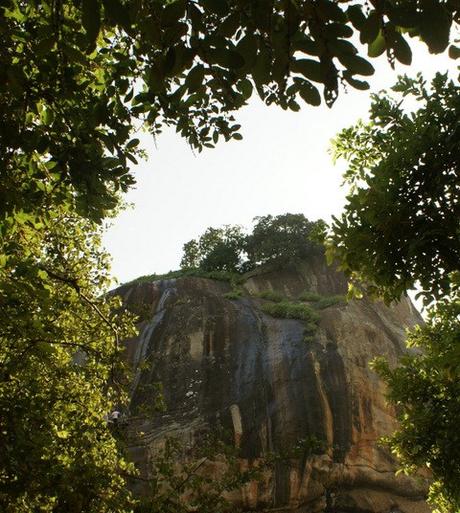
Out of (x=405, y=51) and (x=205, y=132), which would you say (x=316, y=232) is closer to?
(x=205, y=132)

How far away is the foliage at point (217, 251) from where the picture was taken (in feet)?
98.0

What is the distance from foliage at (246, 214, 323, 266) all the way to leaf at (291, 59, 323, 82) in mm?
26848

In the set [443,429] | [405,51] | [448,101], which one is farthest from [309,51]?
[443,429]

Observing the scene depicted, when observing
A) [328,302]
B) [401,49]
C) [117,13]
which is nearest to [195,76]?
[117,13]

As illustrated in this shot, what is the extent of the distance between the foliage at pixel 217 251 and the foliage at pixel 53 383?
21.6m

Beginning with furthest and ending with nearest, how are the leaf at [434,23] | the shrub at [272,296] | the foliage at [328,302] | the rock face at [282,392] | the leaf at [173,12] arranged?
the shrub at [272,296] < the foliage at [328,302] < the rock face at [282,392] < the leaf at [173,12] < the leaf at [434,23]

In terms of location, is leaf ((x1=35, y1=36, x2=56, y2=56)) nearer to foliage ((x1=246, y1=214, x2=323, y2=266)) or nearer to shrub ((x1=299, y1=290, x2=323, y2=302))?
shrub ((x1=299, y1=290, x2=323, y2=302))

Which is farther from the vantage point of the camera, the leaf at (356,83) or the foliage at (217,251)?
the foliage at (217,251)

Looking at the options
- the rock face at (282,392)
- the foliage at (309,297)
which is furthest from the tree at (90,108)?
the foliage at (309,297)

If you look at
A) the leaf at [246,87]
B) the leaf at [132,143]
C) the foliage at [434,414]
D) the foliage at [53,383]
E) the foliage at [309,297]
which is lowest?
the foliage at [434,414]

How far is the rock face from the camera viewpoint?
52.4 feet

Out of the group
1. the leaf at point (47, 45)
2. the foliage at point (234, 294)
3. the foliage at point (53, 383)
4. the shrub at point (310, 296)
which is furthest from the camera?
the shrub at point (310, 296)

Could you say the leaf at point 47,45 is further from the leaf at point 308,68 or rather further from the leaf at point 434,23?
the leaf at point 434,23

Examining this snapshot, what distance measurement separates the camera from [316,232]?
20.5 ft
